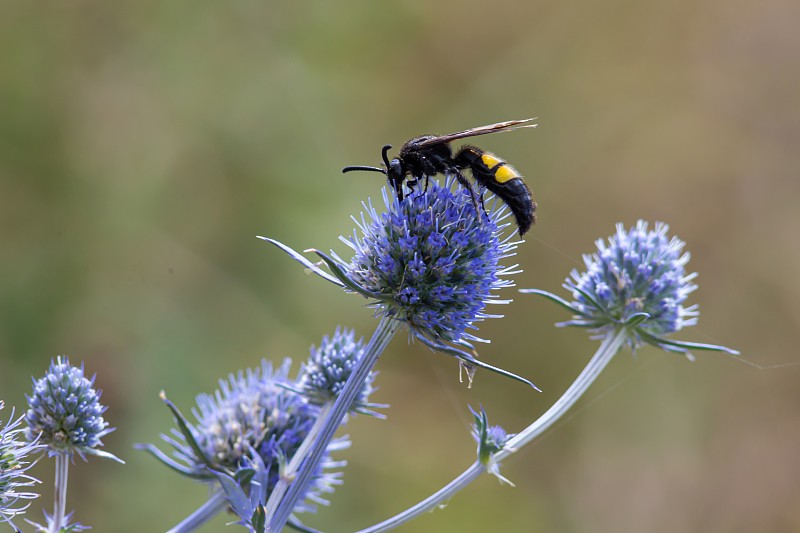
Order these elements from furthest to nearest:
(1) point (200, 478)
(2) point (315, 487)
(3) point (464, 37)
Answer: (3) point (464, 37) < (2) point (315, 487) < (1) point (200, 478)

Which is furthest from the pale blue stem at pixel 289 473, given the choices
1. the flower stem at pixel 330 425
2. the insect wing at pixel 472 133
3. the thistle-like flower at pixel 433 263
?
the insect wing at pixel 472 133

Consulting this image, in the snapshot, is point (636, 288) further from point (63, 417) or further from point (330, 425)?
point (63, 417)

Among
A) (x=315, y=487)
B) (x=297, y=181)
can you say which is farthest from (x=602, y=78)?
(x=315, y=487)

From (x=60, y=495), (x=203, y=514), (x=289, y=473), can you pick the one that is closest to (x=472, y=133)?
(x=289, y=473)

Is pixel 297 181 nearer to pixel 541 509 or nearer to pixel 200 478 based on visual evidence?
pixel 541 509

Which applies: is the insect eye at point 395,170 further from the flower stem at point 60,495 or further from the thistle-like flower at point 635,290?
the flower stem at point 60,495

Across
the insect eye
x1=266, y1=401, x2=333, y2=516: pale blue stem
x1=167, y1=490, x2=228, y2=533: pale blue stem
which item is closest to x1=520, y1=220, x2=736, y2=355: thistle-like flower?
the insect eye

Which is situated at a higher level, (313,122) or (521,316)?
(313,122)
